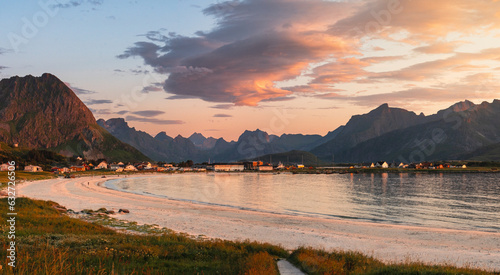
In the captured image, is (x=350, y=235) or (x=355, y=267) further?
(x=350, y=235)

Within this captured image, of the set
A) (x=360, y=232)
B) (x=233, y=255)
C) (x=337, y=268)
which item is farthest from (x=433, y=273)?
(x=360, y=232)

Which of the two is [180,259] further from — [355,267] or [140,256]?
[355,267]

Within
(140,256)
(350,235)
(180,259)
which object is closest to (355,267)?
(180,259)

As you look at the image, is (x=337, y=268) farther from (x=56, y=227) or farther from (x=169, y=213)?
(x=169, y=213)

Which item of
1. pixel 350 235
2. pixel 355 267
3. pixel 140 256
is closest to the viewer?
pixel 140 256

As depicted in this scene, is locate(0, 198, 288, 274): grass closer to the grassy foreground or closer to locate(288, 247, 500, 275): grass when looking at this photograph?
the grassy foreground

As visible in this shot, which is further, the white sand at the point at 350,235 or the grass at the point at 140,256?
the white sand at the point at 350,235

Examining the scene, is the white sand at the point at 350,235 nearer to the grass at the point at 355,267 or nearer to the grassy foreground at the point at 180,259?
the grass at the point at 355,267

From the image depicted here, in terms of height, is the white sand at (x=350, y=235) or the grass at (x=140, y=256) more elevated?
the grass at (x=140, y=256)

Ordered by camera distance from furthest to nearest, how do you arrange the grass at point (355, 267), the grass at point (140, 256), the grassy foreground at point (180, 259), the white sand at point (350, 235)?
the white sand at point (350, 235), the grass at point (355, 267), the grassy foreground at point (180, 259), the grass at point (140, 256)

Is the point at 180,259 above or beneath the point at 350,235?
above

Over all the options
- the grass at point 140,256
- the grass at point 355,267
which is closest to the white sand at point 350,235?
the grass at point 355,267

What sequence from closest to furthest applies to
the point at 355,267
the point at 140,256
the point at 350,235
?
the point at 140,256, the point at 355,267, the point at 350,235

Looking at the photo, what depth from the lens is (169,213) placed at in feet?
177
